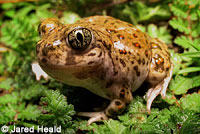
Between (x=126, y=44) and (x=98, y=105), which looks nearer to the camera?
(x=126, y=44)

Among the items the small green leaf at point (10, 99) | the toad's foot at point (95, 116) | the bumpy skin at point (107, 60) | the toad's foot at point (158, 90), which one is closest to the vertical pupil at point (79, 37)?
the bumpy skin at point (107, 60)

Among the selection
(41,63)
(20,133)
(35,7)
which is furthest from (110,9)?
(20,133)

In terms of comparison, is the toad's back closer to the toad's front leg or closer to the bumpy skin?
the bumpy skin

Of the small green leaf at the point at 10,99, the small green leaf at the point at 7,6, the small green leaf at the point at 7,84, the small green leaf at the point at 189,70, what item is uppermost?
the small green leaf at the point at 7,6

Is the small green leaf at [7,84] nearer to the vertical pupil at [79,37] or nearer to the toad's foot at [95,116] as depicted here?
the toad's foot at [95,116]

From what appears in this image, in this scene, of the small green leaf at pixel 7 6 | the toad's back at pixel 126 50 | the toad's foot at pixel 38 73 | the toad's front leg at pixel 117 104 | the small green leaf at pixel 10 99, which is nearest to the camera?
the toad's back at pixel 126 50

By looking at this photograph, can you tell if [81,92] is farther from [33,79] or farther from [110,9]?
[110,9]

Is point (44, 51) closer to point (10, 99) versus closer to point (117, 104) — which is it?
point (117, 104)

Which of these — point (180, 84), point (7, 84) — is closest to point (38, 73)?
point (7, 84)
